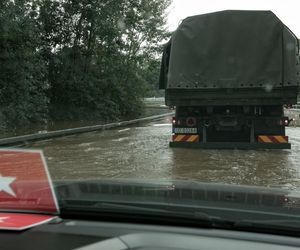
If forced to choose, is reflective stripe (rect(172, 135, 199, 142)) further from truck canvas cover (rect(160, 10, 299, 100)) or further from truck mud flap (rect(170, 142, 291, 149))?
truck canvas cover (rect(160, 10, 299, 100))

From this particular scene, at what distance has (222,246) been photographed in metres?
1.83

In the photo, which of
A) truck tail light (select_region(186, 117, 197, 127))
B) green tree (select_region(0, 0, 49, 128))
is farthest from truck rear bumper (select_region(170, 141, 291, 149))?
green tree (select_region(0, 0, 49, 128))

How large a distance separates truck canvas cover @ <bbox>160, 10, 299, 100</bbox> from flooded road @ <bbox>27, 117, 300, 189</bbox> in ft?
5.68

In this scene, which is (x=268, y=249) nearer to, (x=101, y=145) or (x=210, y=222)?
(x=210, y=222)

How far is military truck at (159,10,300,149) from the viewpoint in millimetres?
13430

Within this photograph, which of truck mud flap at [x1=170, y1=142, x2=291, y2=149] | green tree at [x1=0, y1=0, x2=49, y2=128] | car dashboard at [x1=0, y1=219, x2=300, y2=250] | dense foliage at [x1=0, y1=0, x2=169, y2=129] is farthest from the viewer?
dense foliage at [x1=0, y1=0, x2=169, y2=129]

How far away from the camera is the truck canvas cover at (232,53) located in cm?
1348

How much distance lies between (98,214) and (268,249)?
709 mm

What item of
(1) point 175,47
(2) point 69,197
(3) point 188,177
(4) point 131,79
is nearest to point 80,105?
(4) point 131,79

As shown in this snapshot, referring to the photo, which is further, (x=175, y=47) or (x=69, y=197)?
(x=175, y=47)

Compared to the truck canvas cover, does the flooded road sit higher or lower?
lower

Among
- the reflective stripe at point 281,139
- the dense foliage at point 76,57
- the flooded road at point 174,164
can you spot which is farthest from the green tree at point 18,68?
the reflective stripe at point 281,139

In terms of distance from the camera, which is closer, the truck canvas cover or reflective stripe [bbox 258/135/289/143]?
reflective stripe [bbox 258/135/289/143]

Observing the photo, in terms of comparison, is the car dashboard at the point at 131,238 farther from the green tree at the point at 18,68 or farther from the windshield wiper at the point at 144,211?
the green tree at the point at 18,68
